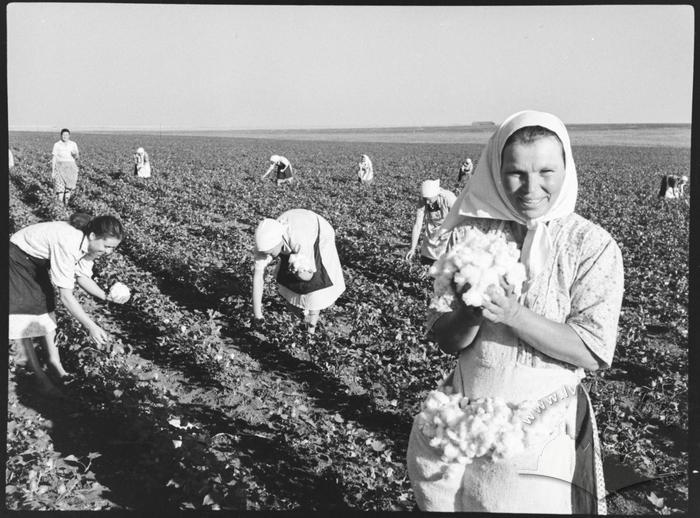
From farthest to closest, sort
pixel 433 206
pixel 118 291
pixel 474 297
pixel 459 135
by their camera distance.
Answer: pixel 459 135 < pixel 433 206 < pixel 118 291 < pixel 474 297

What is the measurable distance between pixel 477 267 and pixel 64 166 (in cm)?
825

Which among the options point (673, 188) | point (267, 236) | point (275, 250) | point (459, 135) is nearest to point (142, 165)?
point (275, 250)

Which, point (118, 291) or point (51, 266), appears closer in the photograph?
point (118, 291)

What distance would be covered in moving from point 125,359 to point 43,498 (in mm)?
1466

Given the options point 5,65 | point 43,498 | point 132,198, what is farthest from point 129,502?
point 132,198

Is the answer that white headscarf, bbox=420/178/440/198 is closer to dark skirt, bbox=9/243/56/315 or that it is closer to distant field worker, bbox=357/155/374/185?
dark skirt, bbox=9/243/56/315

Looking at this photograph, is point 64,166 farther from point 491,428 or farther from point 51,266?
point 491,428

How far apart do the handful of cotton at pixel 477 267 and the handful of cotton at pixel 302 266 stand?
2.40 metres

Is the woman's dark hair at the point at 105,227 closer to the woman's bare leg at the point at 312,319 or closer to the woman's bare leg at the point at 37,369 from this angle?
the woman's bare leg at the point at 37,369

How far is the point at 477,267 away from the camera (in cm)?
161

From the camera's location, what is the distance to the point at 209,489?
288cm

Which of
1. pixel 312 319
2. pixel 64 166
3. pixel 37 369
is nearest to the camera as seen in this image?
pixel 37 369

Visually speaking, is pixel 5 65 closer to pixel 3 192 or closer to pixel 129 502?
pixel 3 192

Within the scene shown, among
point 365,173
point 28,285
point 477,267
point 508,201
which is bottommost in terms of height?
point 28,285
